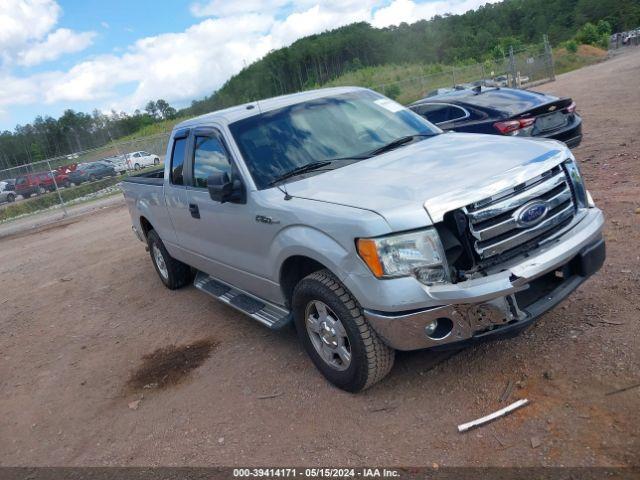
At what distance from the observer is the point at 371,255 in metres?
3.04

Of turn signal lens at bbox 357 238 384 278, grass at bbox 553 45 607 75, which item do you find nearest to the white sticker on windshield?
turn signal lens at bbox 357 238 384 278

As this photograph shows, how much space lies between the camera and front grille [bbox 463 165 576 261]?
3055 millimetres

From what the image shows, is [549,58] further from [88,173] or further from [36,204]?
[36,204]

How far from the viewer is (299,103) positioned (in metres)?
4.66

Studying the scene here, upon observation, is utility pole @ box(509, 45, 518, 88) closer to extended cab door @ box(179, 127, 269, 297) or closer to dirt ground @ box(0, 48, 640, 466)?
dirt ground @ box(0, 48, 640, 466)

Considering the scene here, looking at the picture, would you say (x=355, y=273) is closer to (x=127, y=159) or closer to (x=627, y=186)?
(x=627, y=186)

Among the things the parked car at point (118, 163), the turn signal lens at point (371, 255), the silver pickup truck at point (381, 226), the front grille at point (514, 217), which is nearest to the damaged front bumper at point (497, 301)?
the silver pickup truck at point (381, 226)

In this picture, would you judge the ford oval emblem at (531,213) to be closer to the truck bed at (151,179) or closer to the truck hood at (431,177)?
the truck hood at (431,177)

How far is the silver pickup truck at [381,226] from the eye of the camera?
9.89 ft

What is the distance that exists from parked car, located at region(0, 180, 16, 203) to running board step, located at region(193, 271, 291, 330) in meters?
19.5

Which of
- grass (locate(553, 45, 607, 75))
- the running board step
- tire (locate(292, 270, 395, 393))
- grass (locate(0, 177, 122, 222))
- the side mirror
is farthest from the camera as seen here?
grass (locate(553, 45, 607, 75))

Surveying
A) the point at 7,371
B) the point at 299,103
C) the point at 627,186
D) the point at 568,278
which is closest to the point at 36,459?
the point at 7,371

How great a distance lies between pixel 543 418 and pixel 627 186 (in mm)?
4727

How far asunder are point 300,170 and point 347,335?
1351 millimetres
